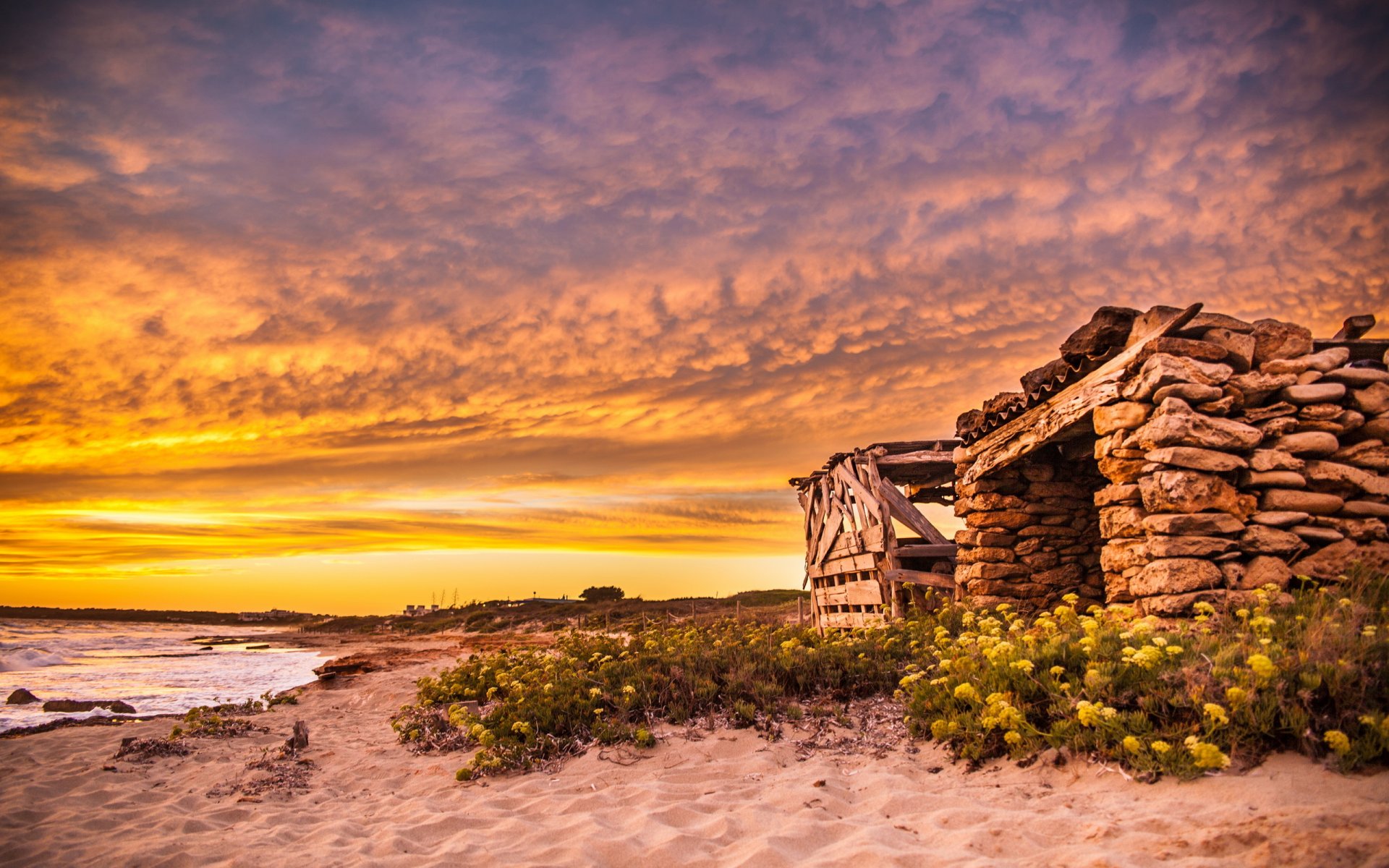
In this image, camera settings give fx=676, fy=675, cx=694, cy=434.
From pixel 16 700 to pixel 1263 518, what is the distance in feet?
62.2

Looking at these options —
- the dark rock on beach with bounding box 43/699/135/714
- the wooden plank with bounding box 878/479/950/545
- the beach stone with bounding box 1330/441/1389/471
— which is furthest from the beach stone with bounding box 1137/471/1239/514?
the dark rock on beach with bounding box 43/699/135/714

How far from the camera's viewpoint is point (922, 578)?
10.6 meters

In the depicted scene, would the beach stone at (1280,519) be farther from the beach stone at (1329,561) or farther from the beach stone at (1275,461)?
the beach stone at (1275,461)

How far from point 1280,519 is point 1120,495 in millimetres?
1139

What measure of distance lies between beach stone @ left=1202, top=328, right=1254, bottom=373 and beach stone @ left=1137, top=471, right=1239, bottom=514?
1.24 metres

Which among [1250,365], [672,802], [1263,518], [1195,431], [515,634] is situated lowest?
[515,634]

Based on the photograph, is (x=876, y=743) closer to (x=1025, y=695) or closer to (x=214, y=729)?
(x=1025, y=695)

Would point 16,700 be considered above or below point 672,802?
below

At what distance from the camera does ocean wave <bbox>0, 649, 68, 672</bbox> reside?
19745 mm

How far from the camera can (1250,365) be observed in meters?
6.19

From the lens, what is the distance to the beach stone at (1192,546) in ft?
18.3

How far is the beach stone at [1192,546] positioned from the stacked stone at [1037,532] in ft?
11.5

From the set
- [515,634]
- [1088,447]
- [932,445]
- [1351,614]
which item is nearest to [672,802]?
[1351,614]

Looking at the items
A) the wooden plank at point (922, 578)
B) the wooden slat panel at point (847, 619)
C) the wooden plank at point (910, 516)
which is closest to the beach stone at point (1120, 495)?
the wooden plank at point (922, 578)
